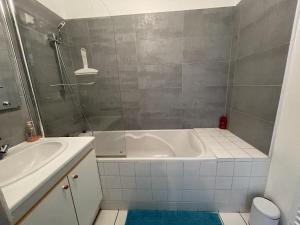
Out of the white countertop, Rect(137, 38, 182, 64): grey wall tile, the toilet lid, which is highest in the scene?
Rect(137, 38, 182, 64): grey wall tile

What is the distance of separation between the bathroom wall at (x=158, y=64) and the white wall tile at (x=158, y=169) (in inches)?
32.5

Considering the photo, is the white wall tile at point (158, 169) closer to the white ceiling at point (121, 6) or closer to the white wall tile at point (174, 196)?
the white wall tile at point (174, 196)

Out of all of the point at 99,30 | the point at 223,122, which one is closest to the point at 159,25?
the point at 99,30

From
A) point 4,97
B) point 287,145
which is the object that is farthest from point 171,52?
point 4,97

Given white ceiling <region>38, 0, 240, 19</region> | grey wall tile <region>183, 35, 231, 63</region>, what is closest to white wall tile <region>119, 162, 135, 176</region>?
grey wall tile <region>183, 35, 231, 63</region>

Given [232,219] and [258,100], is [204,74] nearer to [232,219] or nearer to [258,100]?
[258,100]

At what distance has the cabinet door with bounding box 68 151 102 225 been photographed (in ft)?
3.26

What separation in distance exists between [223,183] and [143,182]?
747 mm

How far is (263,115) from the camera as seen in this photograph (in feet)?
4.27

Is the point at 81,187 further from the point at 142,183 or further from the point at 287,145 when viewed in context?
the point at 287,145

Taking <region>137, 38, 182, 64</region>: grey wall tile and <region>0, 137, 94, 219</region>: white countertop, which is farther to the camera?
<region>137, 38, 182, 64</region>: grey wall tile

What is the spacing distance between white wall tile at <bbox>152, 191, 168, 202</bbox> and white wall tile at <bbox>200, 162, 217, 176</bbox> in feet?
1.38

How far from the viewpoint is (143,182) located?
137cm

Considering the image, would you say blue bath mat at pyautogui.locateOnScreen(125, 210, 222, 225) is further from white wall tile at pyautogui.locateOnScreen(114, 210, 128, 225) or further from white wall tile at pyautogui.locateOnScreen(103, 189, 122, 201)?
white wall tile at pyautogui.locateOnScreen(103, 189, 122, 201)
